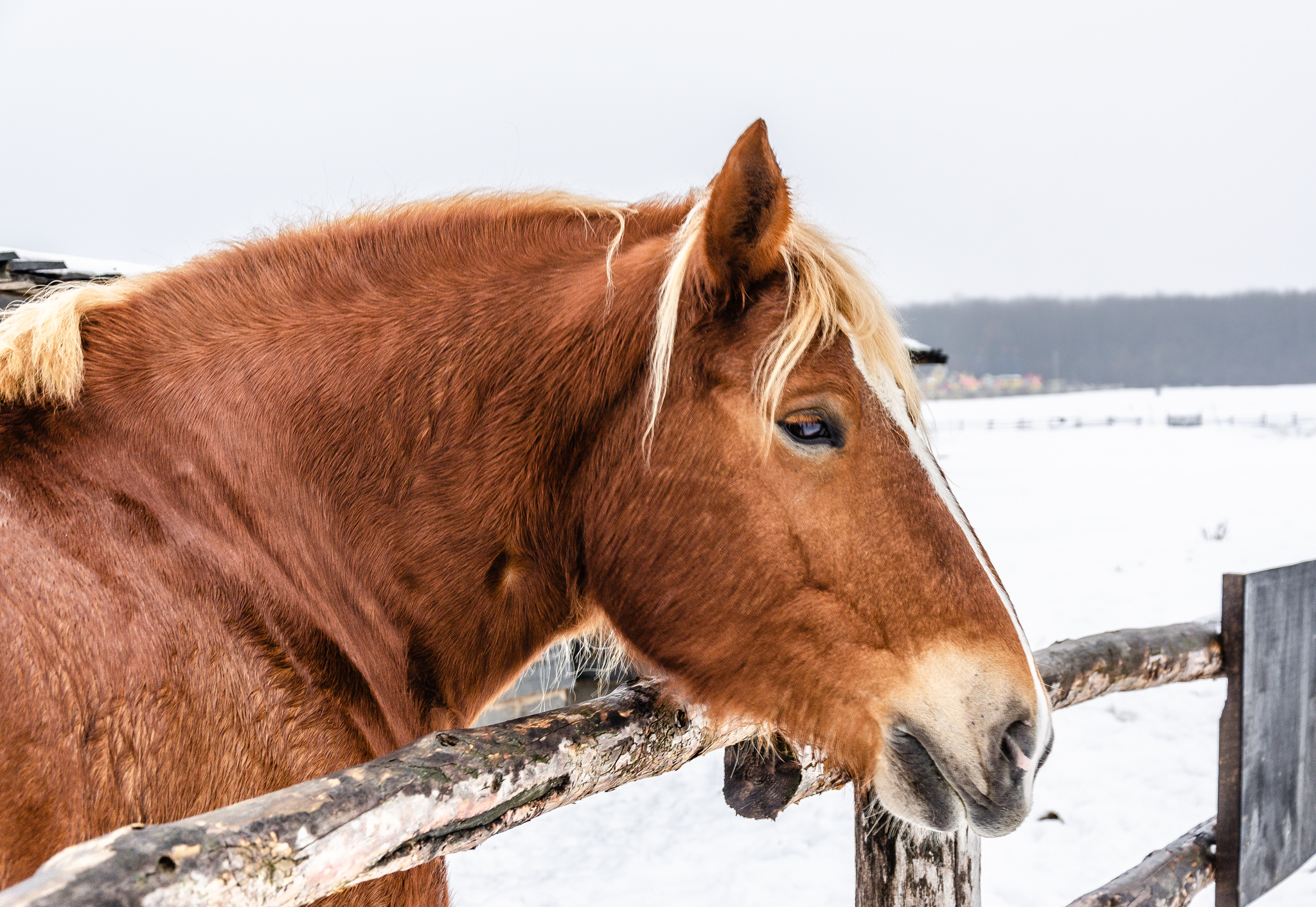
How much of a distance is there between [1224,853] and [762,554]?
3.01 meters

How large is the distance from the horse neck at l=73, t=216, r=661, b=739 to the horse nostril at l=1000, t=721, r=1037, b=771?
37.5 inches

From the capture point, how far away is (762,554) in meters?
1.69

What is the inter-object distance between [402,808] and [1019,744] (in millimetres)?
1098

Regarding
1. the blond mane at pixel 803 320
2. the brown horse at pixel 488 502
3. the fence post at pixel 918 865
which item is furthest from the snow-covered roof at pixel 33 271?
the fence post at pixel 918 865

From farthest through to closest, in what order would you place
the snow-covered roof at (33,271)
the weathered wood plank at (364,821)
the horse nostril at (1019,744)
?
the snow-covered roof at (33,271)
the horse nostril at (1019,744)
the weathered wood plank at (364,821)

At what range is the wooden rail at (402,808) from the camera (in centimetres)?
82

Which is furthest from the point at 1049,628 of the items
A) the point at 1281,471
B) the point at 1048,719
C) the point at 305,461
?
the point at 1281,471

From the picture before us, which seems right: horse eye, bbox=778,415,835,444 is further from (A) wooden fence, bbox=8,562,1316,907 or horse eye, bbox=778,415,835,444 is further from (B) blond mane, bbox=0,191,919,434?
(A) wooden fence, bbox=8,562,1316,907

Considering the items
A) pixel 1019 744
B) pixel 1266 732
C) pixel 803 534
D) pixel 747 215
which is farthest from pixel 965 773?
pixel 1266 732

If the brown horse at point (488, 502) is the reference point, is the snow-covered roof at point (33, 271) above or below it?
above

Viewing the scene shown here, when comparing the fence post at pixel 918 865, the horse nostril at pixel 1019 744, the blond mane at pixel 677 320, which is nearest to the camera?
the horse nostril at pixel 1019 744

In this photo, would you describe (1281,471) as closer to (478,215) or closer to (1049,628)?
(1049,628)

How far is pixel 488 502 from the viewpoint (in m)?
1.80

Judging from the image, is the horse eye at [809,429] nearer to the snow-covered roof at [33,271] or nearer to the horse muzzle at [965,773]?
the horse muzzle at [965,773]
